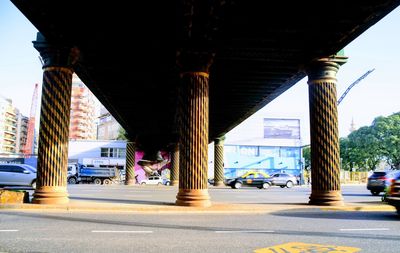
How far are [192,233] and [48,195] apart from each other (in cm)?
702

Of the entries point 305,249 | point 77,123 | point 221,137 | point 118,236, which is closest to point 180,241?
point 118,236

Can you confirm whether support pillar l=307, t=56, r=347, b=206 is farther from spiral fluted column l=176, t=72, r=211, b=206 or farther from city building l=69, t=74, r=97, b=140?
city building l=69, t=74, r=97, b=140

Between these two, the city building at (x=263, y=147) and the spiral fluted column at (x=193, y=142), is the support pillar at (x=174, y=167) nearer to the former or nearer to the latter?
the city building at (x=263, y=147)

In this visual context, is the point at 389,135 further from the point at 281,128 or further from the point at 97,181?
the point at 97,181

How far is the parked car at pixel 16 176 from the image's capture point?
73.4 ft

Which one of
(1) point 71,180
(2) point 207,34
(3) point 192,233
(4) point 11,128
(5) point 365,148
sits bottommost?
(1) point 71,180

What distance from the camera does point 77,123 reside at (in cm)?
13312

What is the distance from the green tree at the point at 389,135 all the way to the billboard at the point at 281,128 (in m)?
15.0

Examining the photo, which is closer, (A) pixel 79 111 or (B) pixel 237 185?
(B) pixel 237 185

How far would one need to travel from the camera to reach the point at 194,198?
42.4 feet

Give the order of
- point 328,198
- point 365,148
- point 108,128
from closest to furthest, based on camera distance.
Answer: point 328,198
point 365,148
point 108,128

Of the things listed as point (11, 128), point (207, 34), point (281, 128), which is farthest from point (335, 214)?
point (11, 128)

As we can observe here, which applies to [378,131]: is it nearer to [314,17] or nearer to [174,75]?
[174,75]

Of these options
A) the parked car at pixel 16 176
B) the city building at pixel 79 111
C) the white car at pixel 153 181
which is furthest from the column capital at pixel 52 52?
the city building at pixel 79 111
